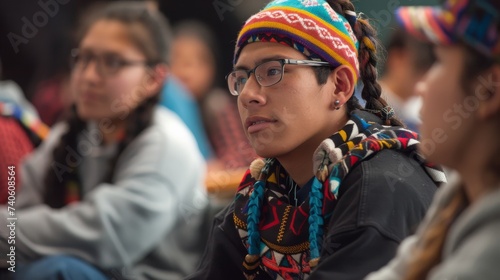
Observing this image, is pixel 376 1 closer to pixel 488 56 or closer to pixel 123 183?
pixel 123 183

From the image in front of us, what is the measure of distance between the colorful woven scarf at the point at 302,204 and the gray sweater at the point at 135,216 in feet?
3.61

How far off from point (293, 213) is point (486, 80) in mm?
943

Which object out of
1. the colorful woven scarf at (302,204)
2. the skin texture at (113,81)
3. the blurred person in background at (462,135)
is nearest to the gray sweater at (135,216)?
the skin texture at (113,81)

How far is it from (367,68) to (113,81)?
1.49m

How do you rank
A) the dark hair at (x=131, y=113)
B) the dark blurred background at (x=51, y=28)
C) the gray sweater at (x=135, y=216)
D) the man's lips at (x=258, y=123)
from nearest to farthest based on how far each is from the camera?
the man's lips at (x=258, y=123) < the gray sweater at (x=135, y=216) < the dark hair at (x=131, y=113) < the dark blurred background at (x=51, y=28)

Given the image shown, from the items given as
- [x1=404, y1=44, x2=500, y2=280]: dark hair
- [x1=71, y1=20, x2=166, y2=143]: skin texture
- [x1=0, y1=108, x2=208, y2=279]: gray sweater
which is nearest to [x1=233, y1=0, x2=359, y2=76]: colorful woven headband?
[x1=404, y1=44, x2=500, y2=280]: dark hair

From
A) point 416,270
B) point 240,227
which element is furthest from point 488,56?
point 240,227

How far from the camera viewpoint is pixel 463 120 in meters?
1.45

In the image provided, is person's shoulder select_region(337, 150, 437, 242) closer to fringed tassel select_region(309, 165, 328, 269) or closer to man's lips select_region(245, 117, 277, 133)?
fringed tassel select_region(309, 165, 328, 269)

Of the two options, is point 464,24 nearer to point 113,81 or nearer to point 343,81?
point 343,81

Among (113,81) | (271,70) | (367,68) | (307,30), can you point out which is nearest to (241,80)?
(271,70)

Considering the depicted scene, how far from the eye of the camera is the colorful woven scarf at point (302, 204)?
219cm

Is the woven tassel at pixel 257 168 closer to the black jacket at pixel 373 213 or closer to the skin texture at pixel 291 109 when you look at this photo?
the skin texture at pixel 291 109

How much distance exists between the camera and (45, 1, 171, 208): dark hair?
3.64m
